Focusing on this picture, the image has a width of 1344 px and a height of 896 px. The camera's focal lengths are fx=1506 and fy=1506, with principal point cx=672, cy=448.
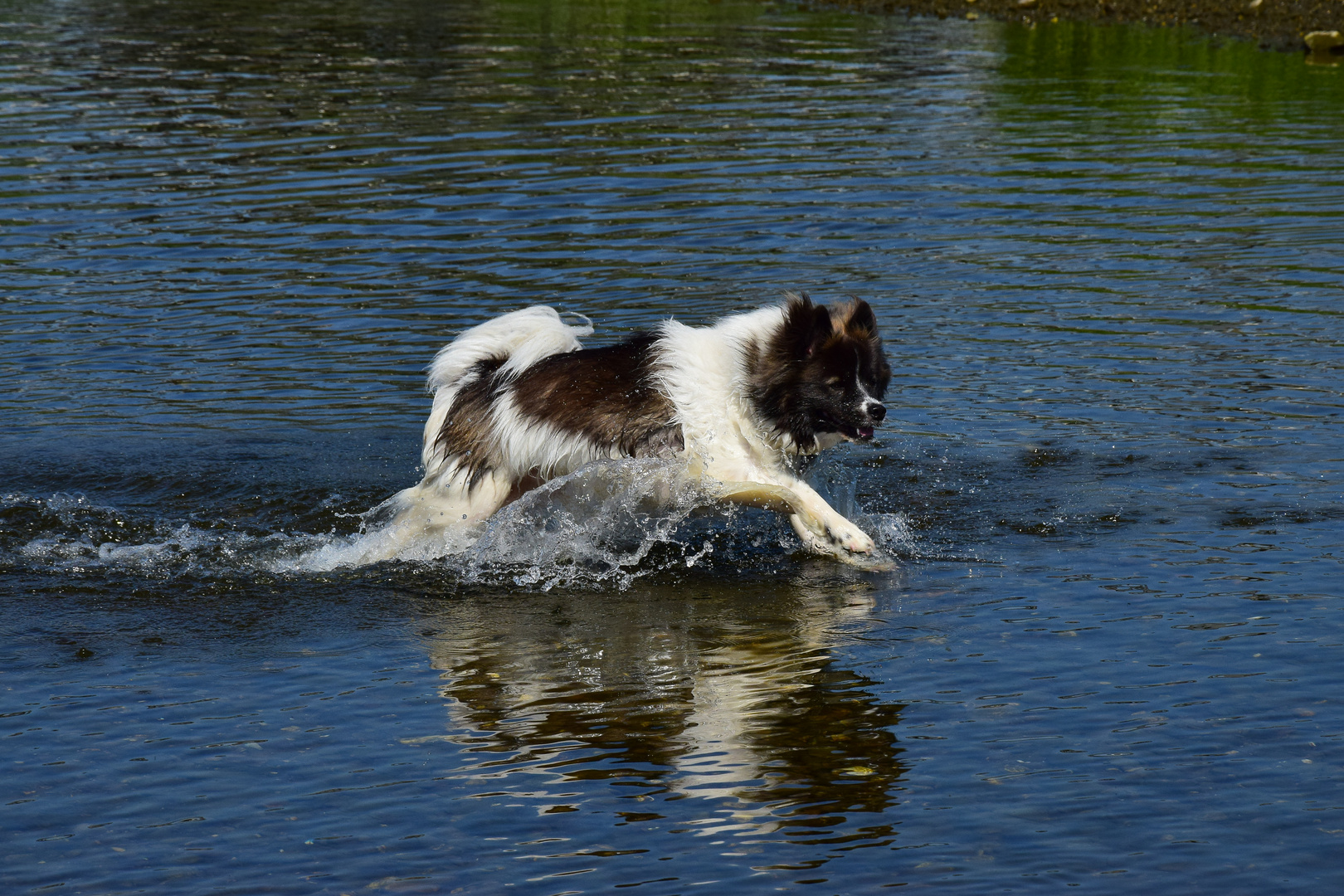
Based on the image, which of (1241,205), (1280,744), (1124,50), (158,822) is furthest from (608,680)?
(1124,50)

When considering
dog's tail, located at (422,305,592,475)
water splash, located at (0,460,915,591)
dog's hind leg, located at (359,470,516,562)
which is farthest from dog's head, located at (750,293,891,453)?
dog's hind leg, located at (359,470,516,562)

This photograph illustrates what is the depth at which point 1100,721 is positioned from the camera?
5.30 metres

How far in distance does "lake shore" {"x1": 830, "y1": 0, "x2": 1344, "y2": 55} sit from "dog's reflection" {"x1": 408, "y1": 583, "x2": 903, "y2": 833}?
21.6 metres

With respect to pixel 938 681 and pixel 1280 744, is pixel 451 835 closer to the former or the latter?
pixel 938 681

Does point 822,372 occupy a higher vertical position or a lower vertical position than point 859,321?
lower

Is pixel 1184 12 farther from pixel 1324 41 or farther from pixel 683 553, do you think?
pixel 683 553

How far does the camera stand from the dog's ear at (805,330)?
21.9 ft

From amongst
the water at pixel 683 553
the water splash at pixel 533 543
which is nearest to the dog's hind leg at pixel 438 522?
the water splash at pixel 533 543

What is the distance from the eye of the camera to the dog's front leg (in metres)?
6.83

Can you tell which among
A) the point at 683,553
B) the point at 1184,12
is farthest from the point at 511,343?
the point at 1184,12

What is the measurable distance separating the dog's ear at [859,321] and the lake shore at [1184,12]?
67.7 ft

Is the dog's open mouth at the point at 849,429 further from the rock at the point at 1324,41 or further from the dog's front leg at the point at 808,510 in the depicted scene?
the rock at the point at 1324,41

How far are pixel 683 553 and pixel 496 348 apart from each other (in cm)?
135

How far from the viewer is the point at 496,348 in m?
7.33
